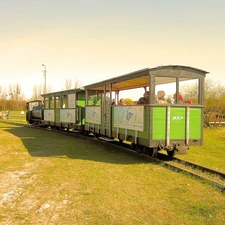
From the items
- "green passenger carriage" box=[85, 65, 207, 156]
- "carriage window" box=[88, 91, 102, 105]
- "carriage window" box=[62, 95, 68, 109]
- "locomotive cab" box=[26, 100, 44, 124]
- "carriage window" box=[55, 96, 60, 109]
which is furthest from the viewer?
"locomotive cab" box=[26, 100, 44, 124]

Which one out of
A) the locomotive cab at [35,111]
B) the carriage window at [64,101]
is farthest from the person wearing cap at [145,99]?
the locomotive cab at [35,111]

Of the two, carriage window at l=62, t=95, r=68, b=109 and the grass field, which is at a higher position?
carriage window at l=62, t=95, r=68, b=109

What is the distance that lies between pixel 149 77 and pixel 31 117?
876 inches

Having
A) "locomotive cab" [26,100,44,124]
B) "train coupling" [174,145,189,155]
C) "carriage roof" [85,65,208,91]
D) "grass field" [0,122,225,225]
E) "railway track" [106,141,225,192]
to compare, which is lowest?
"grass field" [0,122,225,225]

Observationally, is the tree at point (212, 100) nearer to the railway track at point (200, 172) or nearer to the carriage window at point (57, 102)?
the carriage window at point (57, 102)

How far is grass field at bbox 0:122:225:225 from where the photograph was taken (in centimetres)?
441

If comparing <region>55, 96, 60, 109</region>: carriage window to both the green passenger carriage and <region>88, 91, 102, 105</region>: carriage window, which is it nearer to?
<region>88, 91, 102, 105</region>: carriage window

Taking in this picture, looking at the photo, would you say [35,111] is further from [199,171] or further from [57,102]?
[199,171]

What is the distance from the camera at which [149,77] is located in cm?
807

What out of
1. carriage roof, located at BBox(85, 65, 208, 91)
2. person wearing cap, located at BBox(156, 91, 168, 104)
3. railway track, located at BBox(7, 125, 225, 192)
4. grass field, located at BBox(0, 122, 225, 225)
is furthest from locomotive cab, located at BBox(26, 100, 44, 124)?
person wearing cap, located at BBox(156, 91, 168, 104)

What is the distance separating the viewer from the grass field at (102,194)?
4.41 metres

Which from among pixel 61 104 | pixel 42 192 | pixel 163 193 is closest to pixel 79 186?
pixel 42 192

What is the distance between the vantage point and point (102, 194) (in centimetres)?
553

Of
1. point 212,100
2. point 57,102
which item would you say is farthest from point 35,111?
point 212,100
